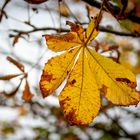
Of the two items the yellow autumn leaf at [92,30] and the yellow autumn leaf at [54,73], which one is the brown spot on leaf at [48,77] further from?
the yellow autumn leaf at [92,30]

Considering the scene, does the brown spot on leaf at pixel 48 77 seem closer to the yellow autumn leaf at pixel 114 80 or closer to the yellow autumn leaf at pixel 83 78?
the yellow autumn leaf at pixel 83 78

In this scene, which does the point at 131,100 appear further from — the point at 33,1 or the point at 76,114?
the point at 33,1

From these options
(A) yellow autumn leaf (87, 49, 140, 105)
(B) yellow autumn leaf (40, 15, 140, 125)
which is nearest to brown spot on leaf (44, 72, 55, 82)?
(B) yellow autumn leaf (40, 15, 140, 125)

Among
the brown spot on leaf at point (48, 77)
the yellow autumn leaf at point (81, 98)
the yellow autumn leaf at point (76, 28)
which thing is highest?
the yellow autumn leaf at point (76, 28)

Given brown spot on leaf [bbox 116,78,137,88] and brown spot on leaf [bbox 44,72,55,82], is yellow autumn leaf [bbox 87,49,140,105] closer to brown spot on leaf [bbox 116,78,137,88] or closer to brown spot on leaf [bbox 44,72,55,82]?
brown spot on leaf [bbox 116,78,137,88]

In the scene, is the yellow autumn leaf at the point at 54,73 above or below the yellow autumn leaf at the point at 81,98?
A: above

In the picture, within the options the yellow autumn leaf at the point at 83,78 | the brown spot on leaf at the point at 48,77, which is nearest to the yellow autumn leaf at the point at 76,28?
the yellow autumn leaf at the point at 83,78

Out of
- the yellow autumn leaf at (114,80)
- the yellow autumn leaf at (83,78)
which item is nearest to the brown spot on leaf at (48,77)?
the yellow autumn leaf at (83,78)

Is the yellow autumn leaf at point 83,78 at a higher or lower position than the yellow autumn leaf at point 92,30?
lower

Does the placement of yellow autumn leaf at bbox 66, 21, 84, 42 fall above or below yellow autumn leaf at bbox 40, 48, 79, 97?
above

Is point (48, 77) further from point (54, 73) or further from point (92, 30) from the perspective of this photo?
point (92, 30)
